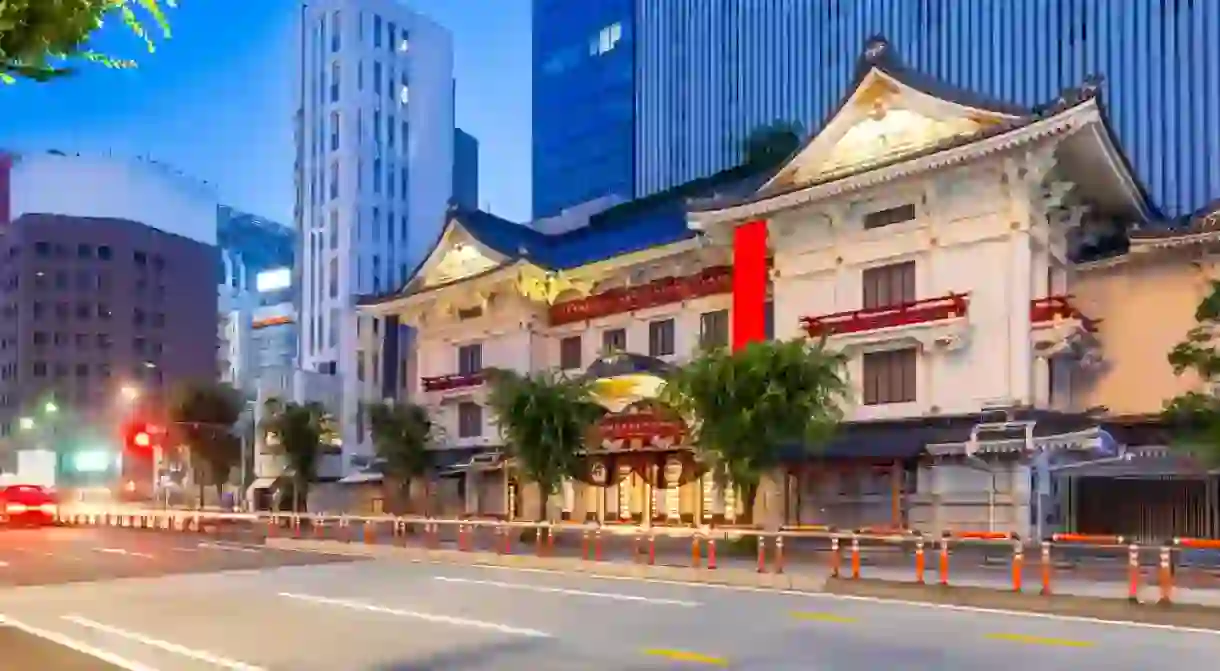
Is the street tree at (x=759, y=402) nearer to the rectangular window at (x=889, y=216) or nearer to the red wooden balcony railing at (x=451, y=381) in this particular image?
the rectangular window at (x=889, y=216)

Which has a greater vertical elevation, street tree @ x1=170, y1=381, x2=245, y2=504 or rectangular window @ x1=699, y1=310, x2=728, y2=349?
rectangular window @ x1=699, y1=310, x2=728, y2=349

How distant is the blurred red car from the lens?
47.4m

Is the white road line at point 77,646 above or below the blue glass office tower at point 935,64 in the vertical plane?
below

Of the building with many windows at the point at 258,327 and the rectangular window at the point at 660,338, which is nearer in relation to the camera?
the rectangular window at the point at 660,338

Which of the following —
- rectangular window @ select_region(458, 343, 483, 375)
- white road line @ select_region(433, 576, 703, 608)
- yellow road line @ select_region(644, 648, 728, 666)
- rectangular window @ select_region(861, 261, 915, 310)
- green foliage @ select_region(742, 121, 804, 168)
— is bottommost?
white road line @ select_region(433, 576, 703, 608)

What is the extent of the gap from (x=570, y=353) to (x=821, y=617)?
26.7 m

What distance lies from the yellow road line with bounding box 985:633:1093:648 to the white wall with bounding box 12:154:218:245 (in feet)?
333

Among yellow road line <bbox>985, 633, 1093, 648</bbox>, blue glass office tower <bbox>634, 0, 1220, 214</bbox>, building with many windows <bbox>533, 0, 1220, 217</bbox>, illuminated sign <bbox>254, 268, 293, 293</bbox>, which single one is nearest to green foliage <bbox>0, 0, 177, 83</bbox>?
yellow road line <bbox>985, 633, 1093, 648</bbox>

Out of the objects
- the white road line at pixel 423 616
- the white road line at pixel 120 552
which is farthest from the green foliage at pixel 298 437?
the white road line at pixel 423 616

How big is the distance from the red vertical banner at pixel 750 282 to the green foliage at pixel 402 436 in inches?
519

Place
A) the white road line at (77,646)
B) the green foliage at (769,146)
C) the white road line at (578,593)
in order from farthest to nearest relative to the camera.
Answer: the green foliage at (769,146)
the white road line at (578,593)
the white road line at (77,646)

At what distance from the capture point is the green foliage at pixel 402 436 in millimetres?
40719

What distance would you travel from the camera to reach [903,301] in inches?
1200

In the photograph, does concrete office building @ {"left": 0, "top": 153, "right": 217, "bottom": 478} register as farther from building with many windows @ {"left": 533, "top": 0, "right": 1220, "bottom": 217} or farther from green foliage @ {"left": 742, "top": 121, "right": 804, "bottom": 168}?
green foliage @ {"left": 742, "top": 121, "right": 804, "bottom": 168}
